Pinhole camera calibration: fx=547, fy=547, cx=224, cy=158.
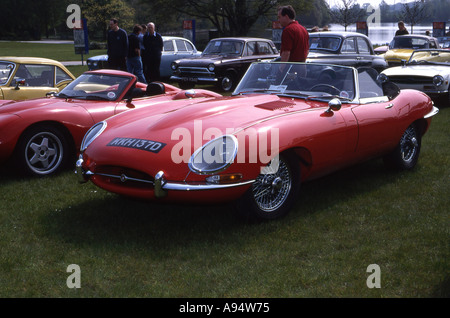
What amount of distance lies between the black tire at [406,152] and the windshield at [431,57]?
22.4ft

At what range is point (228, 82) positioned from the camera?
1484 cm

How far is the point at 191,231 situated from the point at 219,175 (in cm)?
60

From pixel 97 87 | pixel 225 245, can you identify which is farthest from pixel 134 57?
pixel 225 245

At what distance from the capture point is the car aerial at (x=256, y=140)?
416cm

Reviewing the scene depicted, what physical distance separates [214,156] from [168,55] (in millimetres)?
13647

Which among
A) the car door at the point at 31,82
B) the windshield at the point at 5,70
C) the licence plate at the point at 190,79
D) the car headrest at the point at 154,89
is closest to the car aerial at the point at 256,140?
the car headrest at the point at 154,89

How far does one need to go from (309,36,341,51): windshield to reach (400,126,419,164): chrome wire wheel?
780 centimetres

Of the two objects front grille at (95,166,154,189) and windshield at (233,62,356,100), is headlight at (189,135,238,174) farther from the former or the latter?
windshield at (233,62,356,100)

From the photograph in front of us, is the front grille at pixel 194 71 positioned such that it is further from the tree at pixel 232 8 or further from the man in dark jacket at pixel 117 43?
the tree at pixel 232 8

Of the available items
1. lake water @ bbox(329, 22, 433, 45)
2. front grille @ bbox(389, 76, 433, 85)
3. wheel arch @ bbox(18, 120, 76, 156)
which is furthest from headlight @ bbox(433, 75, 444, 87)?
lake water @ bbox(329, 22, 433, 45)

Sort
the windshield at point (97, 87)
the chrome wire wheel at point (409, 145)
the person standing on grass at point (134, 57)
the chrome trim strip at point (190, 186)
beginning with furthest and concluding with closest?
the person standing on grass at point (134, 57) < the windshield at point (97, 87) < the chrome wire wheel at point (409, 145) < the chrome trim strip at point (190, 186)

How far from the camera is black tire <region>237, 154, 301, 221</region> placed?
4434 mm
